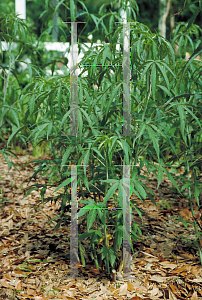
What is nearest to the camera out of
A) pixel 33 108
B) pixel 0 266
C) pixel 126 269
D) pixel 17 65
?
pixel 33 108

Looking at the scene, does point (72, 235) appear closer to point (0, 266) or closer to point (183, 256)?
point (0, 266)

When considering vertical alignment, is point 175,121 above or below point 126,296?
above

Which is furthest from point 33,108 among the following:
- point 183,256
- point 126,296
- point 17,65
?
point 17,65

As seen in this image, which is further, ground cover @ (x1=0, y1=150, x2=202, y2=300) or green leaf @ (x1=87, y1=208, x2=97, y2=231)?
ground cover @ (x1=0, y1=150, x2=202, y2=300)

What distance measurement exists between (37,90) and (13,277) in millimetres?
857

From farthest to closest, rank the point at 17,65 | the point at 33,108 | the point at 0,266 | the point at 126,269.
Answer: the point at 17,65 < the point at 0,266 < the point at 126,269 < the point at 33,108

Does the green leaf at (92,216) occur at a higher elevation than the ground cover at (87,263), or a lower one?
higher

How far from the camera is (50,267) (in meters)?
1.46

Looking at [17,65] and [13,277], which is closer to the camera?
[13,277]

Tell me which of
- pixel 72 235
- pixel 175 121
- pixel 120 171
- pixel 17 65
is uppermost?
pixel 17 65

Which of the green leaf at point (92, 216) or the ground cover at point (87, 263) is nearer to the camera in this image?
the green leaf at point (92, 216)

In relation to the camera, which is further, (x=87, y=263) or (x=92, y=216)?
(x=87, y=263)

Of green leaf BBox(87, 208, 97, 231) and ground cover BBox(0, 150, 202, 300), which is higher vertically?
green leaf BBox(87, 208, 97, 231)

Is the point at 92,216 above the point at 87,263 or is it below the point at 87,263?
above
